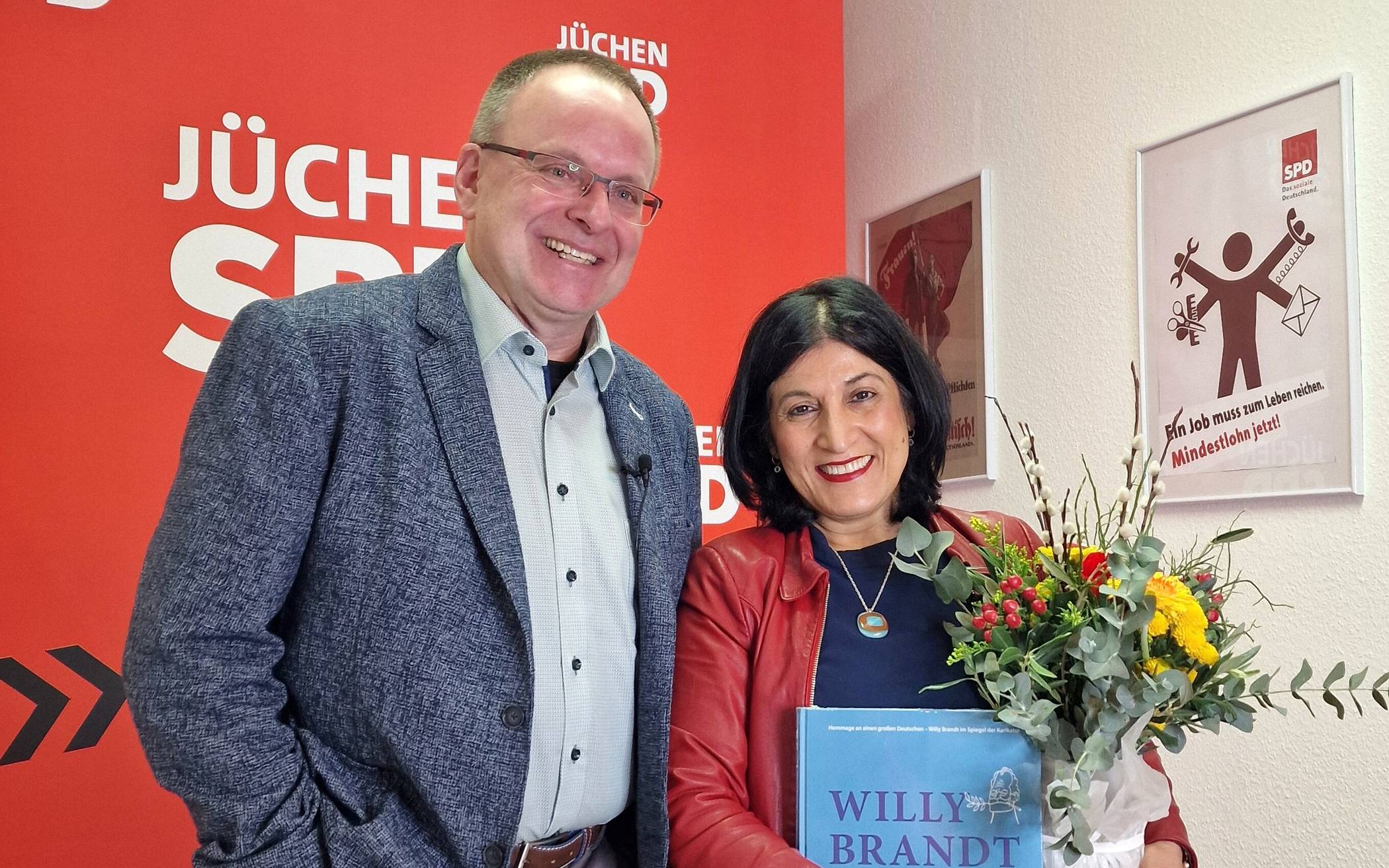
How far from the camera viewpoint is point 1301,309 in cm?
283

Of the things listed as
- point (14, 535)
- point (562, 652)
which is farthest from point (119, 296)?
point (562, 652)

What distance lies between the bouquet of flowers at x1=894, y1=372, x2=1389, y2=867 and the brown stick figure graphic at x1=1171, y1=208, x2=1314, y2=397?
5.04 feet

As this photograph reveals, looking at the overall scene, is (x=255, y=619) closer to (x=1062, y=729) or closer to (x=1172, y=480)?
(x=1062, y=729)

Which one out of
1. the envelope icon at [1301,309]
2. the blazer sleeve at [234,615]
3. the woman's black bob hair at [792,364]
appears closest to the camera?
the blazer sleeve at [234,615]

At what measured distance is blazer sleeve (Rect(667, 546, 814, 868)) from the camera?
5.18 feet

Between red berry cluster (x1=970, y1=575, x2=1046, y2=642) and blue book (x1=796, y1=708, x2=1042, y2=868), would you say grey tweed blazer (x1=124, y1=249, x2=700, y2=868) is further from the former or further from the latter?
red berry cluster (x1=970, y1=575, x2=1046, y2=642)

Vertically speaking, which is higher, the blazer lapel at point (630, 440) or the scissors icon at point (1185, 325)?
the scissors icon at point (1185, 325)

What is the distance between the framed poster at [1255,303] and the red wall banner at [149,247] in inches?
54.3

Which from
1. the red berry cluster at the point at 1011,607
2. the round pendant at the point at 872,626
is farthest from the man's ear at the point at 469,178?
the red berry cluster at the point at 1011,607

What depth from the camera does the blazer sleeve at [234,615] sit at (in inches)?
55.3

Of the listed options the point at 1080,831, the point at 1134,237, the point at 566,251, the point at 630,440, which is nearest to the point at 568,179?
the point at 566,251

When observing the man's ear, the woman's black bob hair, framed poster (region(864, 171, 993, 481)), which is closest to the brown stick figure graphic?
framed poster (region(864, 171, 993, 481))

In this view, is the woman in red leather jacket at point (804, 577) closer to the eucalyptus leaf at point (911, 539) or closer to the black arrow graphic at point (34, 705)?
the eucalyptus leaf at point (911, 539)

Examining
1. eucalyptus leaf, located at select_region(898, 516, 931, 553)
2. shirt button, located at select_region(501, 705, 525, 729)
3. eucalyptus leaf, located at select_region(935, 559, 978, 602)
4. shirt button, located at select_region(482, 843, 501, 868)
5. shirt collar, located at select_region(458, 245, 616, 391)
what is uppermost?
shirt collar, located at select_region(458, 245, 616, 391)
